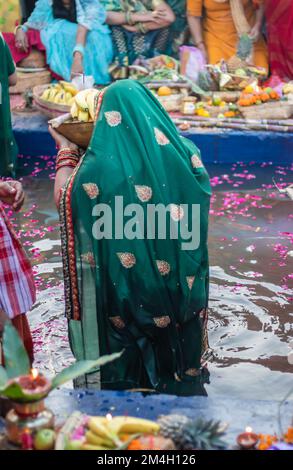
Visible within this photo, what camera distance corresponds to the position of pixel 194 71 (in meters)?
8.68

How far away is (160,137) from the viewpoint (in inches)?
127

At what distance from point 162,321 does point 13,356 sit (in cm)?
122

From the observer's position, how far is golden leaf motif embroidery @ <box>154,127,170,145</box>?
3213 millimetres

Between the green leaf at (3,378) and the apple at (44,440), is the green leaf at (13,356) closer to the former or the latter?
the green leaf at (3,378)

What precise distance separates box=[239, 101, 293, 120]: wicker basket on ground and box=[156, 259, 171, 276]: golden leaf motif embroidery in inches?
183

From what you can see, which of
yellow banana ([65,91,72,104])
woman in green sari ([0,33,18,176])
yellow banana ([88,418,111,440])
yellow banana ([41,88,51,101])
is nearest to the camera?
yellow banana ([88,418,111,440])

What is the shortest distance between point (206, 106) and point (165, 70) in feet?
2.50

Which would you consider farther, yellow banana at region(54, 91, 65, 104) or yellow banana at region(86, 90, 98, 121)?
yellow banana at region(54, 91, 65, 104)

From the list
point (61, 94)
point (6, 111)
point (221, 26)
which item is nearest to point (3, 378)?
point (6, 111)

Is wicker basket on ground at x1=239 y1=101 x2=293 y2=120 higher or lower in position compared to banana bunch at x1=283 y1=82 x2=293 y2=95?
lower

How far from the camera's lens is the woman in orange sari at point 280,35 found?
27.8 feet

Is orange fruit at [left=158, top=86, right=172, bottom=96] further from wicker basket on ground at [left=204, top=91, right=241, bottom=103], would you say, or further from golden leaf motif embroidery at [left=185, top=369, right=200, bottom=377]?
golden leaf motif embroidery at [left=185, top=369, right=200, bottom=377]

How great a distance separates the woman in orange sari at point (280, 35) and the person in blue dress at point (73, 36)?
6.25 feet

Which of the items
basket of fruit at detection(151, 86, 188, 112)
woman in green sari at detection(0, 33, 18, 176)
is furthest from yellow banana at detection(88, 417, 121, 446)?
basket of fruit at detection(151, 86, 188, 112)
